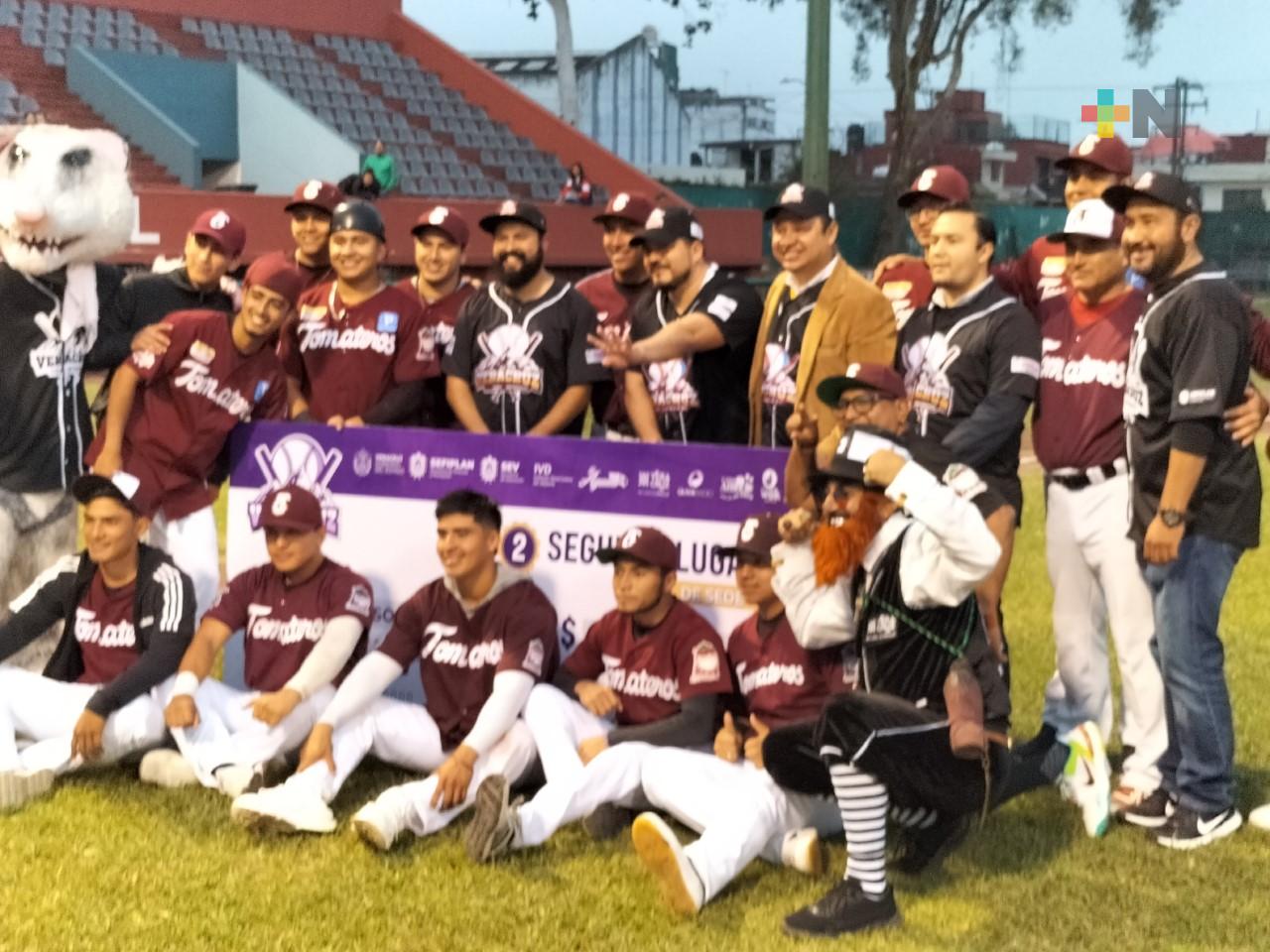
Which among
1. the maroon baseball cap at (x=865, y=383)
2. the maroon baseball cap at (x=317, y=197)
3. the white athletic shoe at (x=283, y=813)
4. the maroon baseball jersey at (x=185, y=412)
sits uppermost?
the maroon baseball cap at (x=317, y=197)

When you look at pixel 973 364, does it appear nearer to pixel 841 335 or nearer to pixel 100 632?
pixel 841 335

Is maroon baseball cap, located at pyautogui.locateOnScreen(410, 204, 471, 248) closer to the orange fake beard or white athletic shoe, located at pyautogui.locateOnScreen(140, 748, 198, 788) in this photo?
white athletic shoe, located at pyautogui.locateOnScreen(140, 748, 198, 788)

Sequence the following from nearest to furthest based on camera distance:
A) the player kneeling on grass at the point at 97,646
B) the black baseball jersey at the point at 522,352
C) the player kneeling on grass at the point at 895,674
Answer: the player kneeling on grass at the point at 895,674 → the player kneeling on grass at the point at 97,646 → the black baseball jersey at the point at 522,352

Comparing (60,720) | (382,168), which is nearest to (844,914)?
(60,720)

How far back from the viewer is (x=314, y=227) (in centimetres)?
645

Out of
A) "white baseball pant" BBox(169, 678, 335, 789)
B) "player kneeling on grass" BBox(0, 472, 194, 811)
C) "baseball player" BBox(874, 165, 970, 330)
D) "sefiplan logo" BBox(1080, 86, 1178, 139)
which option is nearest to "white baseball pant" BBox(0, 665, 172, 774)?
"player kneeling on grass" BBox(0, 472, 194, 811)

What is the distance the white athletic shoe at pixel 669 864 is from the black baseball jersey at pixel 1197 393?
1812 mm

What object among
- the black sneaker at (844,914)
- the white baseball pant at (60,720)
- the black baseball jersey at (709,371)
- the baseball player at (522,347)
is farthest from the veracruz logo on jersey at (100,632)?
the black sneaker at (844,914)

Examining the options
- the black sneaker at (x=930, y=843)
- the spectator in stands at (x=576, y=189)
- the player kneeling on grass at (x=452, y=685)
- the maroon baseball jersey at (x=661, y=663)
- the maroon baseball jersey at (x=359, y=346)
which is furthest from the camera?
the spectator in stands at (x=576, y=189)

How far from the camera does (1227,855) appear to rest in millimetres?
4648

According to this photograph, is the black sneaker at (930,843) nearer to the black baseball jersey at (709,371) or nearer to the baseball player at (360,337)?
the black baseball jersey at (709,371)

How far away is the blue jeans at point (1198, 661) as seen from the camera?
15.4ft

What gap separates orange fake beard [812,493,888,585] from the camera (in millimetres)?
4238

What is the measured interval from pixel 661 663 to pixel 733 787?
56 cm
